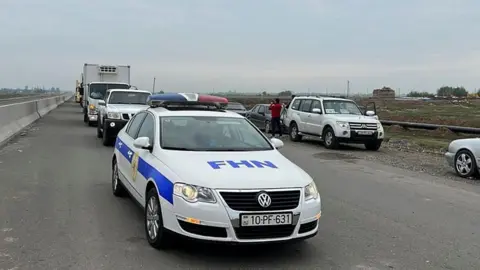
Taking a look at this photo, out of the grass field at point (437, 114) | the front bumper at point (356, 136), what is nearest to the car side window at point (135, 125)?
the front bumper at point (356, 136)

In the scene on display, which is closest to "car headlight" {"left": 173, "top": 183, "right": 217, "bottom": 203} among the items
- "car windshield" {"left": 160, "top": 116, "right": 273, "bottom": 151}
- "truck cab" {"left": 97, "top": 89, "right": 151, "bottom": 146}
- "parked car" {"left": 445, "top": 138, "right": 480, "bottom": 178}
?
"car windshield" {"left": 160, "top": 116, "right": 273, "bottom": 151}

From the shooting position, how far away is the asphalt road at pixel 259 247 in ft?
16.4

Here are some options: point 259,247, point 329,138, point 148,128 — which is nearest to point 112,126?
point 329,138

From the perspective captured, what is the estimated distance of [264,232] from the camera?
4.80 meters

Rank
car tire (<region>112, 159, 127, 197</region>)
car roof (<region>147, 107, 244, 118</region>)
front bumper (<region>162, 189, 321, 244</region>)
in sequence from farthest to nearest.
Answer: car tire (<region>112, 159, 127, 197</region>) < car roof (<region>147, 107, 244, 118</region>) < front bumper (<region>162, 189, 321, 244</region>)

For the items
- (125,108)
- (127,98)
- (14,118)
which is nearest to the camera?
(125,108)

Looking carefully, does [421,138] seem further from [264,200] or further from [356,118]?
[264,200]

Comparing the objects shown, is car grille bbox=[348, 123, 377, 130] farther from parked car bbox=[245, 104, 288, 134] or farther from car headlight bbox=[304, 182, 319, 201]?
car headlight bbox=[304, 182, 319, 201]

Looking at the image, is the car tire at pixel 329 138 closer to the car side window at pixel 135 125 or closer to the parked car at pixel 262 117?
the parked car at pixel 262 117

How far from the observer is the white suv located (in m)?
16.8

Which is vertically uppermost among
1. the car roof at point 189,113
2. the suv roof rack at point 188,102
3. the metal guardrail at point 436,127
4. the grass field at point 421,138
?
the suv roof rack at point 188,102

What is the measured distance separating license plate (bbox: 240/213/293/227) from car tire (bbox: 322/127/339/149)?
1237 cm

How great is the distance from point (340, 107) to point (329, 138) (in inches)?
63.4

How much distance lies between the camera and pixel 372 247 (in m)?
5.59
